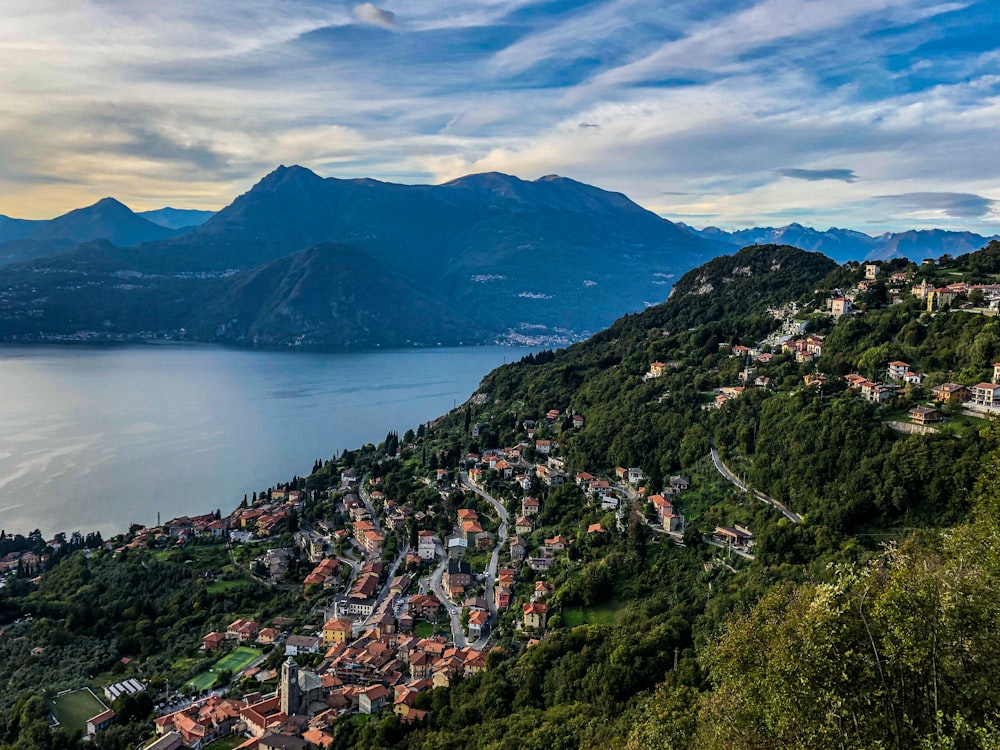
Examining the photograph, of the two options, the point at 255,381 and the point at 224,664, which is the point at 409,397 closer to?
the point at 255,381

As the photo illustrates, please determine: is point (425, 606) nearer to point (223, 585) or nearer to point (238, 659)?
point (238, 659)

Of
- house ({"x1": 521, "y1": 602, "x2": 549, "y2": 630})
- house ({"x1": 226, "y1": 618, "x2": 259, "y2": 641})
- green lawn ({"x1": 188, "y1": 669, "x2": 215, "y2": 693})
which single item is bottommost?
green lawn ({"x1": 188, "y1": 669, "x2": 215, "y2": 693})

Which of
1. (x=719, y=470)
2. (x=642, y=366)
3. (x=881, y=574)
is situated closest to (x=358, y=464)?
(x=642, y=366)

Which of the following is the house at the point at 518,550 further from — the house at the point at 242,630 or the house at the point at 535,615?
the house at the point at 242,630

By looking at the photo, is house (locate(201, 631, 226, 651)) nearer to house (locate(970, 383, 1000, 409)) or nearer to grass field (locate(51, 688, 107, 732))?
grass field (locate(51, 688, 107, 732))

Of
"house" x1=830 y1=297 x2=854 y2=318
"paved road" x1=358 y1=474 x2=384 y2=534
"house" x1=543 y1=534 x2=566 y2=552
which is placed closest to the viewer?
"house" x1=543 y1=534 x2=566 y2=552

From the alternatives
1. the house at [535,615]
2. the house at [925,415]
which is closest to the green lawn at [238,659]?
the house at [535,615]

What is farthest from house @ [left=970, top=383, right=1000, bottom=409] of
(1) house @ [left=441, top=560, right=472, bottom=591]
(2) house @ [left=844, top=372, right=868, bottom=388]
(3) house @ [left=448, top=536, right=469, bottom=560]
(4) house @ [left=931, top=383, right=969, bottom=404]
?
(3) house @ [left=448, top=536, right=469, bottom=560]
